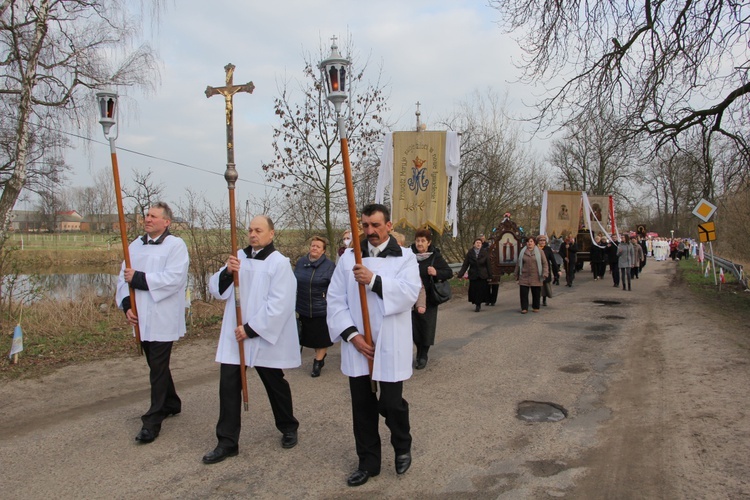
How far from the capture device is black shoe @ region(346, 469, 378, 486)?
12.7ft

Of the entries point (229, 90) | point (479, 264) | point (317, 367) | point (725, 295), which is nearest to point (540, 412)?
point (317, 367)

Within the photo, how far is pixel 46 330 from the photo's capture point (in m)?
9.12

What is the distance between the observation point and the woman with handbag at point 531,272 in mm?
12500

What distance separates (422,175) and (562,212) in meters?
10.8

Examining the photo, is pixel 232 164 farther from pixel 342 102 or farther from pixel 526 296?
pixel 526 296

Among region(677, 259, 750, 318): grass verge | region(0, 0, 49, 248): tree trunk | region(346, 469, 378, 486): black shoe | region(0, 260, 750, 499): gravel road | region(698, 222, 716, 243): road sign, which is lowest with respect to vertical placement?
region(677, 259, 750, 318): grass verge

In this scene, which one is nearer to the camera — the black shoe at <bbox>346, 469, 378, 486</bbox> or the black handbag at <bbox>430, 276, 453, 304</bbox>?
the black shoe at <bbox>346, 469, 378, 486</bbox>

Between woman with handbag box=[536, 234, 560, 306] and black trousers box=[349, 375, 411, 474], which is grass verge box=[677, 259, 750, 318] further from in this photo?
black trousers box=[349, 375, 411, 474]

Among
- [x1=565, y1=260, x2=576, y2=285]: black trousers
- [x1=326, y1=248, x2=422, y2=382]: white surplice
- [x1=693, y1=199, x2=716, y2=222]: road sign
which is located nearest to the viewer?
[x1=326, y1=248, x2=422, y2=382]: white surplice

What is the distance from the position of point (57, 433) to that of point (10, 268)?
625 centimetres

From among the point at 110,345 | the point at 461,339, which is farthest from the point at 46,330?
the point at 461,339

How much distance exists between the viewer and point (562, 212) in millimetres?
22125

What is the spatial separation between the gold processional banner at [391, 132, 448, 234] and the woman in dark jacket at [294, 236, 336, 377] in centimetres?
660

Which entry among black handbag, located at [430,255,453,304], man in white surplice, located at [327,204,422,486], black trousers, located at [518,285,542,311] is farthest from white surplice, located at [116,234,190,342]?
black trousers, located at [518,285,542,311]
